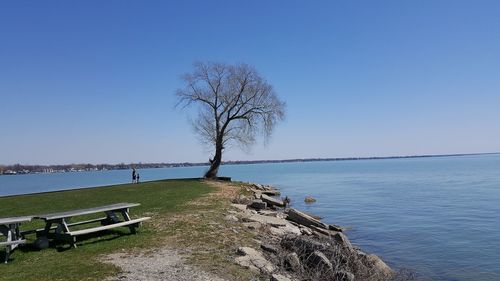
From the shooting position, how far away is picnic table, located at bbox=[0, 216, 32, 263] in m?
9.92

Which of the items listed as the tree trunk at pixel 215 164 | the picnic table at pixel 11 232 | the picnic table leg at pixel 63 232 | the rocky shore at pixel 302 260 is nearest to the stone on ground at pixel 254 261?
the rocky shore at pixel 302 260

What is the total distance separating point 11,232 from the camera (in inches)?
409

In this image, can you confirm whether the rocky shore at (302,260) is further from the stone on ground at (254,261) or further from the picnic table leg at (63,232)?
the picnic table leg at (63,232)

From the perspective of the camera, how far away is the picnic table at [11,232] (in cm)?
992

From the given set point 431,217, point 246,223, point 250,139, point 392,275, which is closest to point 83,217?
point 246,223

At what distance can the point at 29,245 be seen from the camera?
11391 mm

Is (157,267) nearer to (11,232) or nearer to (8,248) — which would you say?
(8,248)

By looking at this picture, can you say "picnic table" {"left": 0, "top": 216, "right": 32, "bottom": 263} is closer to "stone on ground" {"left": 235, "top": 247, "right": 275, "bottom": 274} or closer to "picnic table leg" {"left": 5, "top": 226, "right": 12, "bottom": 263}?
"picnic table leg" {"left": 5, "top": 226, "right": 12, "bottom": 263}

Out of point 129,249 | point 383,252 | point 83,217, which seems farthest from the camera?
point 383,252

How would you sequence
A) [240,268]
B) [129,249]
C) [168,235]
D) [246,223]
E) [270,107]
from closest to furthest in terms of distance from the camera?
1. [240,268]
2. [129,249]
3. [168,235]
4. [246,223]
5. [270,107]

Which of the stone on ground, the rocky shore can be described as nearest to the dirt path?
the stone on ground

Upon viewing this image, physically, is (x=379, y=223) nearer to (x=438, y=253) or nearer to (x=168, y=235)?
(x=438, y=253)

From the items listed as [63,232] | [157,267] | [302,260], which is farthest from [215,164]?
[157,267]

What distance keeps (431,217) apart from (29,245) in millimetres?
22904
